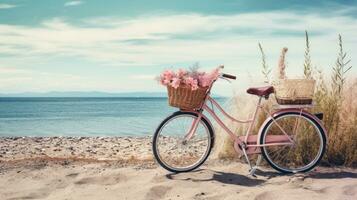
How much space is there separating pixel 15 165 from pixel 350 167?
4.35 meters

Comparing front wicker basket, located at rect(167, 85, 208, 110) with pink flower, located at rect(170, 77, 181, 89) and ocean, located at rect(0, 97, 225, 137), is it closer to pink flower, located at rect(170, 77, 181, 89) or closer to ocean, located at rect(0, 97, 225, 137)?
pink flower, located at rect(170, 77, 181, 89)

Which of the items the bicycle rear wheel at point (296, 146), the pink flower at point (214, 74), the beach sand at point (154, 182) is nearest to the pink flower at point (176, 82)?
the pink flower at point (214, 74)

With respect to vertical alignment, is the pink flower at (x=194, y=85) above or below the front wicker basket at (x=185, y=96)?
above

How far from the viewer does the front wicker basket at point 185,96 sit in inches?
231

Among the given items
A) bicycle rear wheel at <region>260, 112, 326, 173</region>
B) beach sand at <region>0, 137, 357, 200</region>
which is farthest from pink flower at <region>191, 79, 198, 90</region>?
bicycle rear wheel at <region>260, 112, 326, 173</region>

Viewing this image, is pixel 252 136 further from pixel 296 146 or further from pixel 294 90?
pixel 294 90

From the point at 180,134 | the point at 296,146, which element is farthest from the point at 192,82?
the point at 296,146

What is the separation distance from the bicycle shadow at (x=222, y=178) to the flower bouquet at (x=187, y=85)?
806 millimetres

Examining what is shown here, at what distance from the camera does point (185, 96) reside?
5.91m

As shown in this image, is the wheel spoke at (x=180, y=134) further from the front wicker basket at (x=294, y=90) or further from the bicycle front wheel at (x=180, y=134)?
the front wicker basket at (x=294, y=90)

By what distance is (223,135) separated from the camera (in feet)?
23.6

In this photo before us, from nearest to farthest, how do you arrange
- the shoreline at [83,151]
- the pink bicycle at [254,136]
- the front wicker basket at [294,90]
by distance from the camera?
the front wicker basket at [294,90]
the pink bicycle at [254,136]
the shoreline at [83,151]

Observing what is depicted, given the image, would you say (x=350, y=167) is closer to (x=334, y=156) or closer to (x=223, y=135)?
(x=334, y=156)

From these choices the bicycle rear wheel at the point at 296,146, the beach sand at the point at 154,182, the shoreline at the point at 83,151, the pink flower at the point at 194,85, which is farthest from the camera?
the shoreline at the point at 83,151
